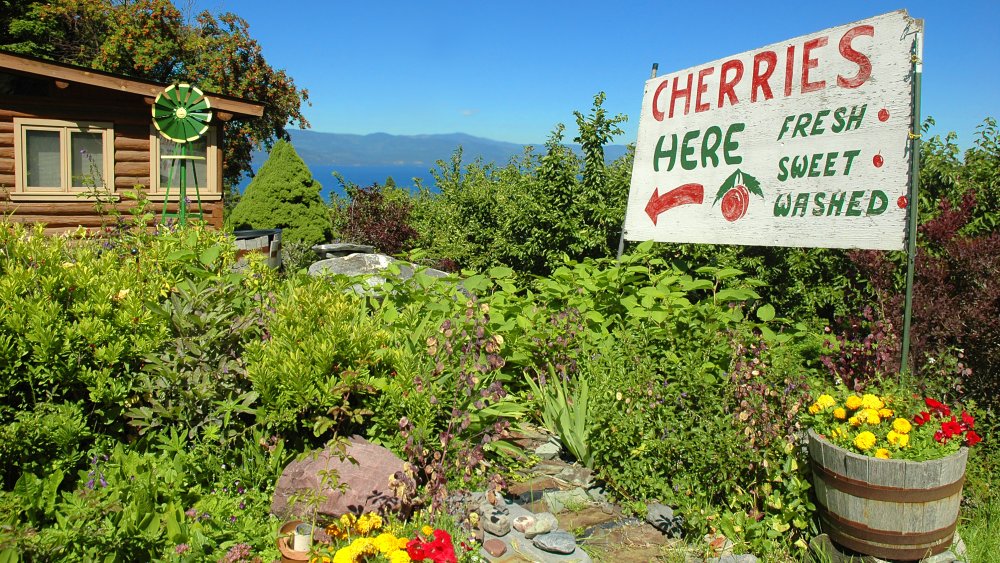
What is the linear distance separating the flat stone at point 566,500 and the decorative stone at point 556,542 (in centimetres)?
40

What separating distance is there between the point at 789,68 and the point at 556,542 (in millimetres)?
3952

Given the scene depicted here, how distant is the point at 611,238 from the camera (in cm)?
788

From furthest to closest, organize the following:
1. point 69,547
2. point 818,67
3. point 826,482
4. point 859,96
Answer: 1. point 818,67
2. point 859,96
3. point 826,482
4. point 69,547

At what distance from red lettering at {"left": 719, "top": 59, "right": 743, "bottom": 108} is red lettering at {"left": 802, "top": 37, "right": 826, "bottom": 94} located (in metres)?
0.57

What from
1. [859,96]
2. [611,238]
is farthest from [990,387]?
[611,238]

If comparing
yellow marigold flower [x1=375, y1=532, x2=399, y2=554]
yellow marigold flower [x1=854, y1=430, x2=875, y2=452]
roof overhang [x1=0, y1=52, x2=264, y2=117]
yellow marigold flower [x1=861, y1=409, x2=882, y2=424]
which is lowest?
yellow marigold flower [x1=375, y1=532, x2=399, y2=554]

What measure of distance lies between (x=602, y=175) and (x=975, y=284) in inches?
167

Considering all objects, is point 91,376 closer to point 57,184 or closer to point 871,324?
point 871,324

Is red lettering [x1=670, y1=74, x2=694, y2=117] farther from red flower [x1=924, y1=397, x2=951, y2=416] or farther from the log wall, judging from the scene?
the log wall

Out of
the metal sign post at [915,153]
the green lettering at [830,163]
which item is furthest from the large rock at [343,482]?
the green lettering at [830,163]

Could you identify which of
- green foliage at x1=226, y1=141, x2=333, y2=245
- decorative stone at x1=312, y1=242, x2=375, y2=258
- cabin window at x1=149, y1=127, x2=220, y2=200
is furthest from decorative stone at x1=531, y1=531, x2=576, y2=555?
green foliage at x1=226, y1=141, x2=333, y2=245

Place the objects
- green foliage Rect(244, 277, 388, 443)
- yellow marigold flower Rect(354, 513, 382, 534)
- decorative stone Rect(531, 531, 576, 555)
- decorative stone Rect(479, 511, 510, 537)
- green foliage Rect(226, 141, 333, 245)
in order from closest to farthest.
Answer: yellow marigold flower Rect(354, 513, 382, 534) → decorative stone Rect(531, 531, 576, 555) → decorative stone Rect(479, 511, 510, 537) → green foliage Rect(244, 277, 388, 443) → green foliage Rect(226, 141, 333, 245)

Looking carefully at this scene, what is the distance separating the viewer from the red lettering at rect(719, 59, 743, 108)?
5691 mm

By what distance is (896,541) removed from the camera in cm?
311
